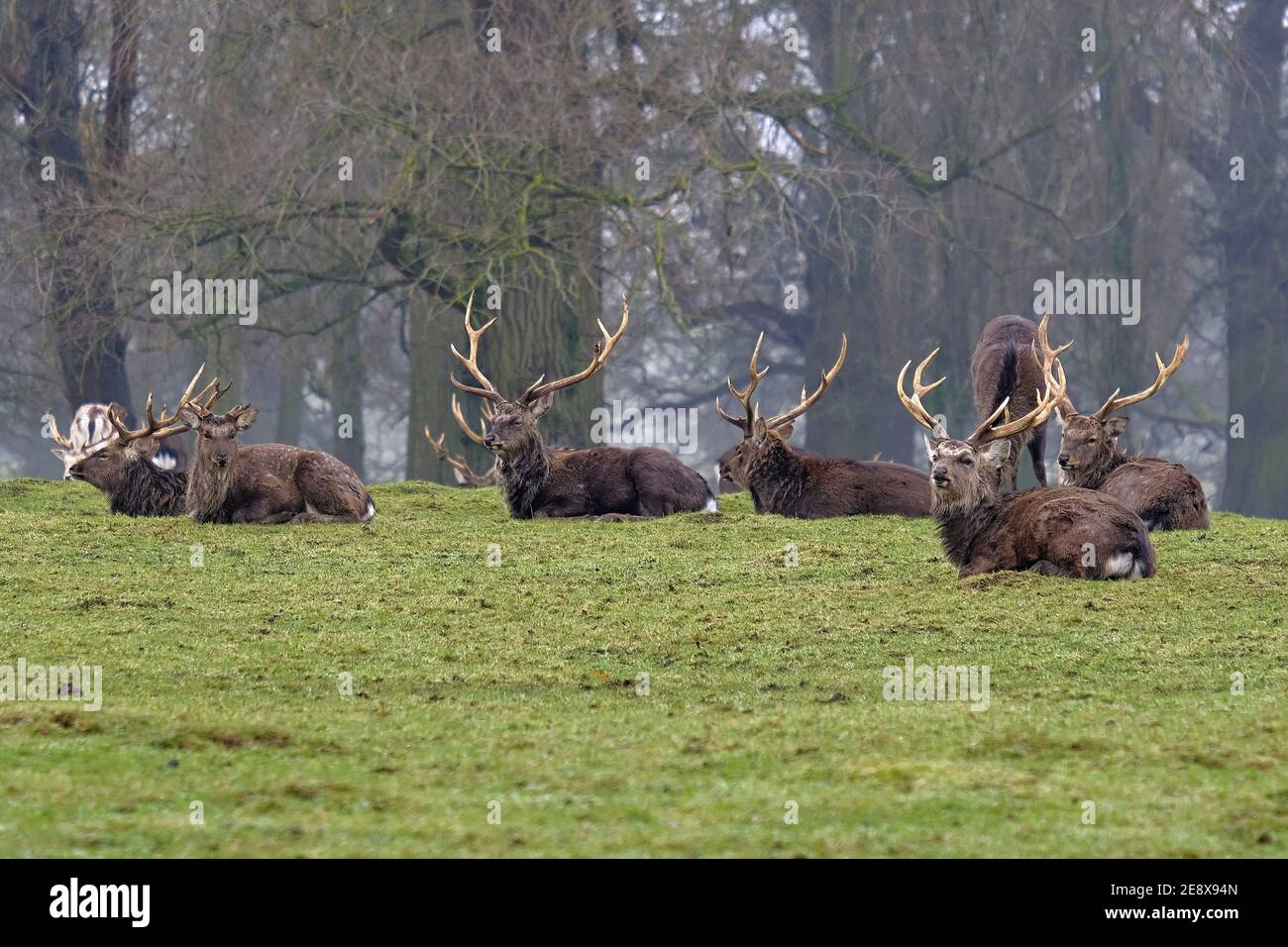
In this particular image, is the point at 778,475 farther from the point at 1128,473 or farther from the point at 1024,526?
the point at 1024,526

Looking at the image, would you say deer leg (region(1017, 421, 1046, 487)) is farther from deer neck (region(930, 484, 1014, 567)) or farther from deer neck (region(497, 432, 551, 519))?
deer neck (region(497, 432, 551, 519))

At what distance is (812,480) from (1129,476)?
2479 millimetres

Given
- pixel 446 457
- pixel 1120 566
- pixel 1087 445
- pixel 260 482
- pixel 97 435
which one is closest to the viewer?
pixel 1120 566

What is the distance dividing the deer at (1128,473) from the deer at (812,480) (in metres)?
1.21

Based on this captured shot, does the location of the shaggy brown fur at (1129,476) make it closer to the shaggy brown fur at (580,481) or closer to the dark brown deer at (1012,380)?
the dark brown deer at (1012,380)

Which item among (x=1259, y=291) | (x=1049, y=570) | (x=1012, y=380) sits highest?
(x=1259, y=291)

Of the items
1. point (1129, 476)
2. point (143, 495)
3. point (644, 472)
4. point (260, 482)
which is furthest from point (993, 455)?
point (143, 495)

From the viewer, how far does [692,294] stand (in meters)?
24.4

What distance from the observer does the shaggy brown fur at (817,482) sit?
47.3 ft

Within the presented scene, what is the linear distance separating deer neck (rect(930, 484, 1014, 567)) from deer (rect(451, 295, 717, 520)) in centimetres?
391

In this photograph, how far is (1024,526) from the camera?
10648 millimetres

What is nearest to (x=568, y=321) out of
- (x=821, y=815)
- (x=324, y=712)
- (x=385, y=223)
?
(x=385, y=223)
